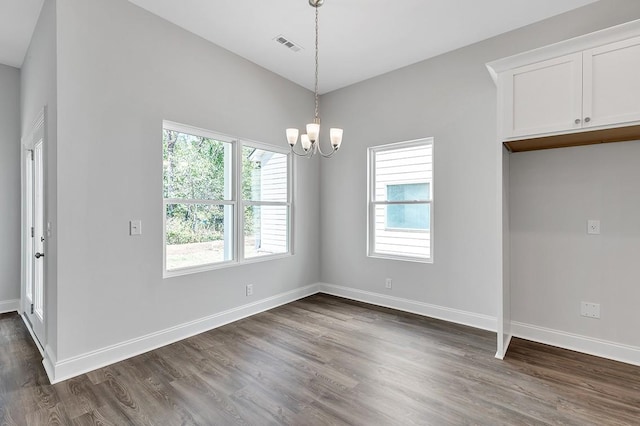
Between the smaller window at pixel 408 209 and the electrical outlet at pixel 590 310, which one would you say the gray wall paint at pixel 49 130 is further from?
the electrical outlet at pixel 590 310

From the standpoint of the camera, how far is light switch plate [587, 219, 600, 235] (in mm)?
2754

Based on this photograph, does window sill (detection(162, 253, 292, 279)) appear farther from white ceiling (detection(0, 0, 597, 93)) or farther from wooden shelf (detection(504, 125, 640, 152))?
wooden shelf (detection(504, 125, 640, 152))

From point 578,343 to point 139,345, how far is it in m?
4.04

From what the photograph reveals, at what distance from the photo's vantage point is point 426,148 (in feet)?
12.6

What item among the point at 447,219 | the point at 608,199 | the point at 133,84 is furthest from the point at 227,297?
the point at 608,199

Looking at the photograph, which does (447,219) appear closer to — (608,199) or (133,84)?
(608,199)

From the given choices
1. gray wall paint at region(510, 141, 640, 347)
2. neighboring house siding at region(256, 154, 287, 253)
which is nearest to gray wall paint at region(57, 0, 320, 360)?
neighboring house siding at region(256, 154, 287, 253)

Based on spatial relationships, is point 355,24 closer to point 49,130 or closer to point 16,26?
point 49,130

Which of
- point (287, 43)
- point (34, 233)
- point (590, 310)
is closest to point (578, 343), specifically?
point (590, 310)

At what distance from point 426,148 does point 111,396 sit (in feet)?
12.8

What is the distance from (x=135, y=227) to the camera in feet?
9.19

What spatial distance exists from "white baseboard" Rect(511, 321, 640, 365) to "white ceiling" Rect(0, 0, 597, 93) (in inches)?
119

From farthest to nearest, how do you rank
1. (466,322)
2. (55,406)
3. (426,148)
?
(426,148) < (466,322) < (55,406)

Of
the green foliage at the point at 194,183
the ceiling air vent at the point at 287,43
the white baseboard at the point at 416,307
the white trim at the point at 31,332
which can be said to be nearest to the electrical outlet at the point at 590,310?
A: the white baseboard at the point at 416,307
